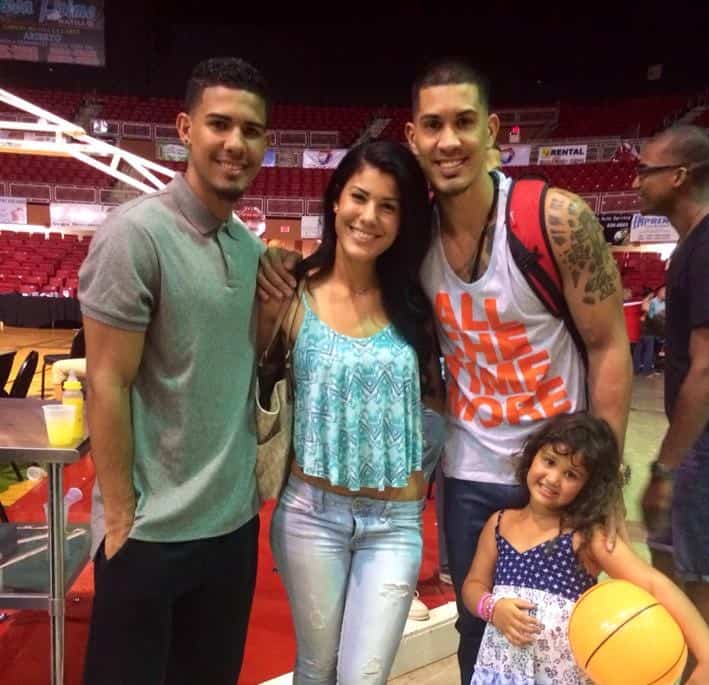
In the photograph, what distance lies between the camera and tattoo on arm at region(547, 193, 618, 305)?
5.14 ft

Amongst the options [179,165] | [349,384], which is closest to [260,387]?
[349,384]

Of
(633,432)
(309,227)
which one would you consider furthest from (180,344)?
(309,227)

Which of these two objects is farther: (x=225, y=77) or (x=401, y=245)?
(x=401, y=245)

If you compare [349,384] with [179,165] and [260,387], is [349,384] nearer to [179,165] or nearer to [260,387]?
[260,387]

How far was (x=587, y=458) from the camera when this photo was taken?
159 centimetres

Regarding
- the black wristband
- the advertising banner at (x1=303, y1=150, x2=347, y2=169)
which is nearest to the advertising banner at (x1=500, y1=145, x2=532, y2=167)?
the advertising banner at (x1=303, y1=150, x2=347, y2=169)

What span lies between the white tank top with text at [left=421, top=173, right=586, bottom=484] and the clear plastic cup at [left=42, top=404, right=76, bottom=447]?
4.16 feet

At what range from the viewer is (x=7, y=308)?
15195mm

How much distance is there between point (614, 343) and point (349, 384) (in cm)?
64

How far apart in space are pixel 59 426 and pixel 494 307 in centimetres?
145

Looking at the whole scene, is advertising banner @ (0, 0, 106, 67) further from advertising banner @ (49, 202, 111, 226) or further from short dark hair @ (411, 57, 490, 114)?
short dark hair @ (411, 57, 490, 114)

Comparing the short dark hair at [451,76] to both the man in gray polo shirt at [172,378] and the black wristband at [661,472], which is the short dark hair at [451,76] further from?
the black wristband at [661,472]

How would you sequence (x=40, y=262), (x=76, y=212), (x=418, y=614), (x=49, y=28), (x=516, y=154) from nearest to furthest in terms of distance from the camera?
1. (x=418, y=614)
2. (x=40, y=262)
3. (x=76, y=212)
4. (x=516, y=154)
5. (x=49, y=28)

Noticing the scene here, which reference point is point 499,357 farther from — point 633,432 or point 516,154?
point 516,154
